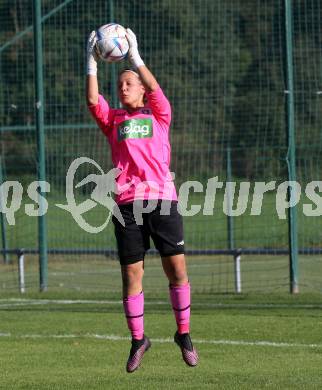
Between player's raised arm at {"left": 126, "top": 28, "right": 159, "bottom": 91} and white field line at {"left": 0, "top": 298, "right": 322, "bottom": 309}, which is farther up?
player's raised arm at {"left": 126, "top": 28, "right": 159, "bottom": 91}

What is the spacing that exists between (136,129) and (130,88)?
0.33 metres

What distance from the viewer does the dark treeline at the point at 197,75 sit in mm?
19078

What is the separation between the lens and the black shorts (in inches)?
336

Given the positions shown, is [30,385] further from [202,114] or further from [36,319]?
[202,114]

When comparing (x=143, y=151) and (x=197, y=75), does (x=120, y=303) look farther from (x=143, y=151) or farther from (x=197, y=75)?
(x=143, y=151)

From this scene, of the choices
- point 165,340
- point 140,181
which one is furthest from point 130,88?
point 165,340

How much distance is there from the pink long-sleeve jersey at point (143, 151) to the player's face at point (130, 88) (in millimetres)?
87

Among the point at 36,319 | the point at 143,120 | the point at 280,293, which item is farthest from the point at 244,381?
the point at 280,293

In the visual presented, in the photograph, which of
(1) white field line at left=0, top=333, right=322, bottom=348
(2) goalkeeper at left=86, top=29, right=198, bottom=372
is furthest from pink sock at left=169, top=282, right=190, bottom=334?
(1) white field line at left=0, top=333, right=322, bottom=348

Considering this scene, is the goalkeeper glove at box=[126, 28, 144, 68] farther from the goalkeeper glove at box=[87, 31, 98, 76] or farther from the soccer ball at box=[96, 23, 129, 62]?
the goalkeeper glove at box=[87, 31, 98, 76]

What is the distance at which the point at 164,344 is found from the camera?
1159 cm

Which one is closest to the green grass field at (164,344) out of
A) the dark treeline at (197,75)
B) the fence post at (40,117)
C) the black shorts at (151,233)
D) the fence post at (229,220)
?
the black shorts at (151,233)

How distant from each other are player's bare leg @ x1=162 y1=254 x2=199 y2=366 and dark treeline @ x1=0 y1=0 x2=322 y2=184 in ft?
30.2

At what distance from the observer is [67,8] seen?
19781 mm
